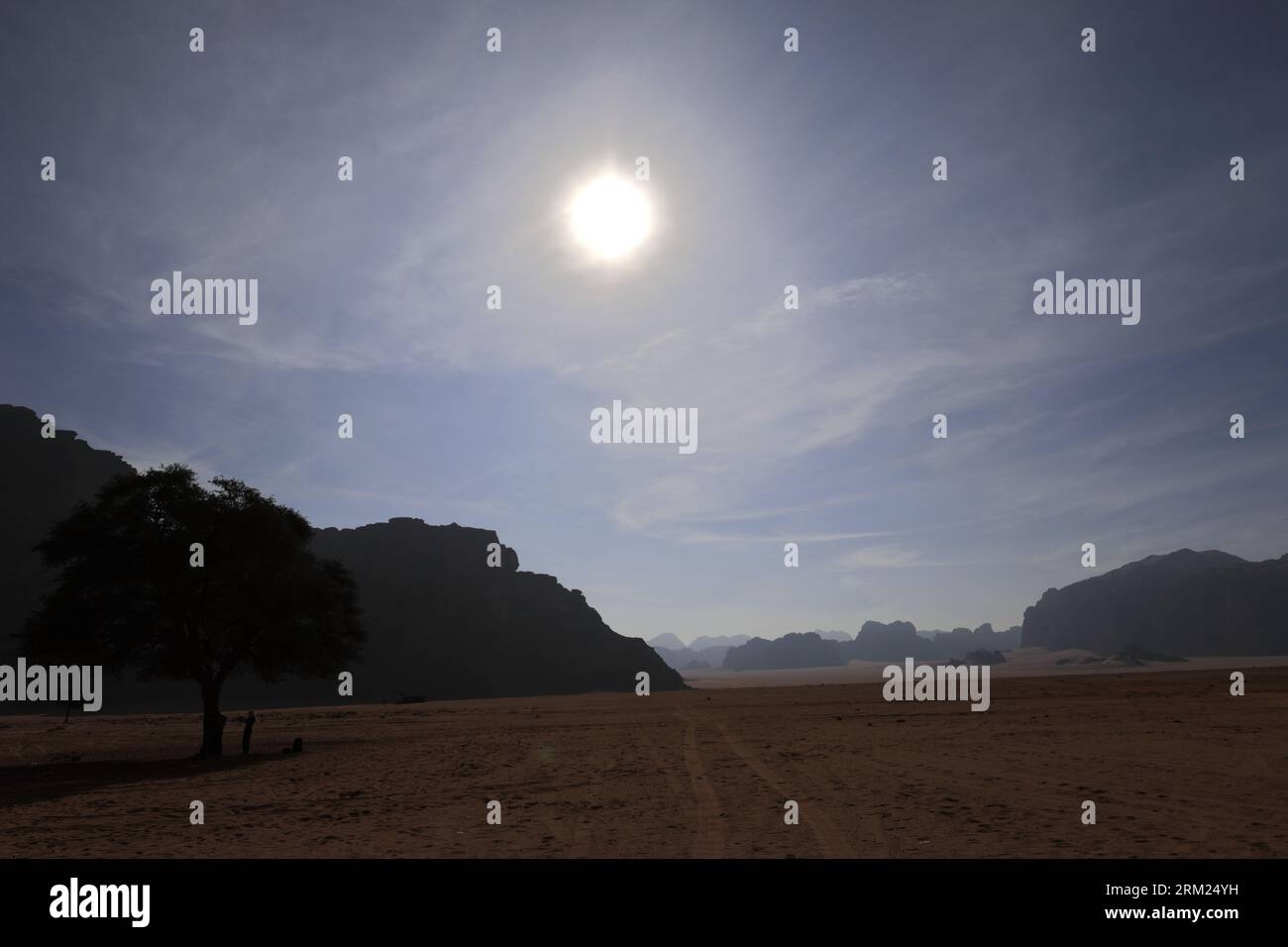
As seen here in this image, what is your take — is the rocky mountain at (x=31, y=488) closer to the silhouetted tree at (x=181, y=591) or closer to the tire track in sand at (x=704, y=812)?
the silhouetted tree at (x=181, y=591)

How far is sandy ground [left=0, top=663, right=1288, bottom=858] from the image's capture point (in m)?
13.5

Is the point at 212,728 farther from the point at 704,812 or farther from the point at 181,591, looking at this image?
the point at 704,812

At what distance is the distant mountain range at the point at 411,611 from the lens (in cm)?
11781

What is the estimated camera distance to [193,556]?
104 feet

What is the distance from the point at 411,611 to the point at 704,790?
143 metres

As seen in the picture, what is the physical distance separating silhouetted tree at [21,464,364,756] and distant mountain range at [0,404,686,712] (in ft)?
284

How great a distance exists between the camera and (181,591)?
105 feet
